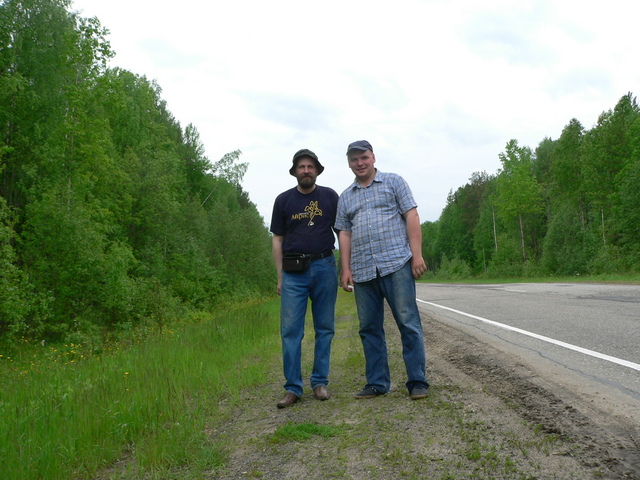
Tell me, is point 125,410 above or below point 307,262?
below

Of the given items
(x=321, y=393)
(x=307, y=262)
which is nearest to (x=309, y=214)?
(x=307, y=262)

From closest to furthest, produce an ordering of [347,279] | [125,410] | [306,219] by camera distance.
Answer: [125,410], [347,279], [306,219]

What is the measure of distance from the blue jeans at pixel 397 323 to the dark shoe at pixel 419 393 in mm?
49

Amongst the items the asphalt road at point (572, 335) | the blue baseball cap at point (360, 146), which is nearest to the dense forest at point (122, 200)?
the asphalt road at point (572, 335)

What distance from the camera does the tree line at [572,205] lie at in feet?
99.5

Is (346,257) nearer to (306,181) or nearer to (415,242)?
(415,242)

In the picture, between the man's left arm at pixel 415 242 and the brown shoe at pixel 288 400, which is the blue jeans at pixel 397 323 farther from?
the brown shoe at pixel 288 400

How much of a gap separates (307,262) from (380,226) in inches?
29.1

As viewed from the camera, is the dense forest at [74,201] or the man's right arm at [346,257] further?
the dense forest at [74,201]

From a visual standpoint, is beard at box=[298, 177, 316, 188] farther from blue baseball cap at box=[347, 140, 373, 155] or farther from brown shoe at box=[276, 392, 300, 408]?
brown shoe at box=[276, 392, 300, 408]

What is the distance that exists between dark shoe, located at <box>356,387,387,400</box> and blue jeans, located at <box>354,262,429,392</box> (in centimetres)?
3

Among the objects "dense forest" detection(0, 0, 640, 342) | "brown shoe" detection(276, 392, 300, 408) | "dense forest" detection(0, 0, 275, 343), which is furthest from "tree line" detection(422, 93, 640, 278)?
"brown shoe" detection(276, 392, 300, 408)

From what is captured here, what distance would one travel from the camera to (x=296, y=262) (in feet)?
14.6

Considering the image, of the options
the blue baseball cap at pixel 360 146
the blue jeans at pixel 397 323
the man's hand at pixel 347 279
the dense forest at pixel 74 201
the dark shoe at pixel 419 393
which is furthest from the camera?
the dense forest at pixel 74 201
